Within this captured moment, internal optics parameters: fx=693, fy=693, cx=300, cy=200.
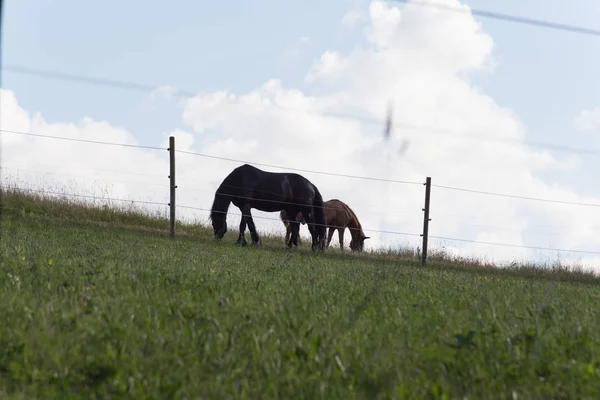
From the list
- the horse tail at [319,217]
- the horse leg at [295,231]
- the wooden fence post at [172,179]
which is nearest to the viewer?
the wooden fence post at [172,179]

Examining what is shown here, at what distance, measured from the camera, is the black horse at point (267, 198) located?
17.8 m

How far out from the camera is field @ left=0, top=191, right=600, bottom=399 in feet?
10.4

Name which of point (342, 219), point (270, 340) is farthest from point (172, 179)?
point (270, 340)

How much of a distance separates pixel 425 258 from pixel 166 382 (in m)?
14.7

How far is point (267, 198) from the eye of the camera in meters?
18.2

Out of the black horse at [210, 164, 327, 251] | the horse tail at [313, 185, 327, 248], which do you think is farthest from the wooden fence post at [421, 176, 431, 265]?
the horse tail at [313, 185, 327, 248]

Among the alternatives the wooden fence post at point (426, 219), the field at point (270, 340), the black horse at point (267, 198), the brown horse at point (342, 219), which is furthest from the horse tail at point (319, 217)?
the field at point (270, 340)

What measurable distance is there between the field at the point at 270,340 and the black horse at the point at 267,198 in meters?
11.4

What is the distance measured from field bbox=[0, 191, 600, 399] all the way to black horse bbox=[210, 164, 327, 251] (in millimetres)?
11350

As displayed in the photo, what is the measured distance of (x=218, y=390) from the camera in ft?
9.96

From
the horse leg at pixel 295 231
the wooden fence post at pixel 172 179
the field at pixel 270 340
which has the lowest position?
the horse leg at pixel 295 231

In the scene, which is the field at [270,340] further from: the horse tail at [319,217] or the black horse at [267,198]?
the horse tail at [319,217]

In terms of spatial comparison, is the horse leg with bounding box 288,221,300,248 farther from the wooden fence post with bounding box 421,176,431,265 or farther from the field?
the field

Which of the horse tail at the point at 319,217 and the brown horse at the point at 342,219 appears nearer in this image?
the horse tail at the point at 319,217
